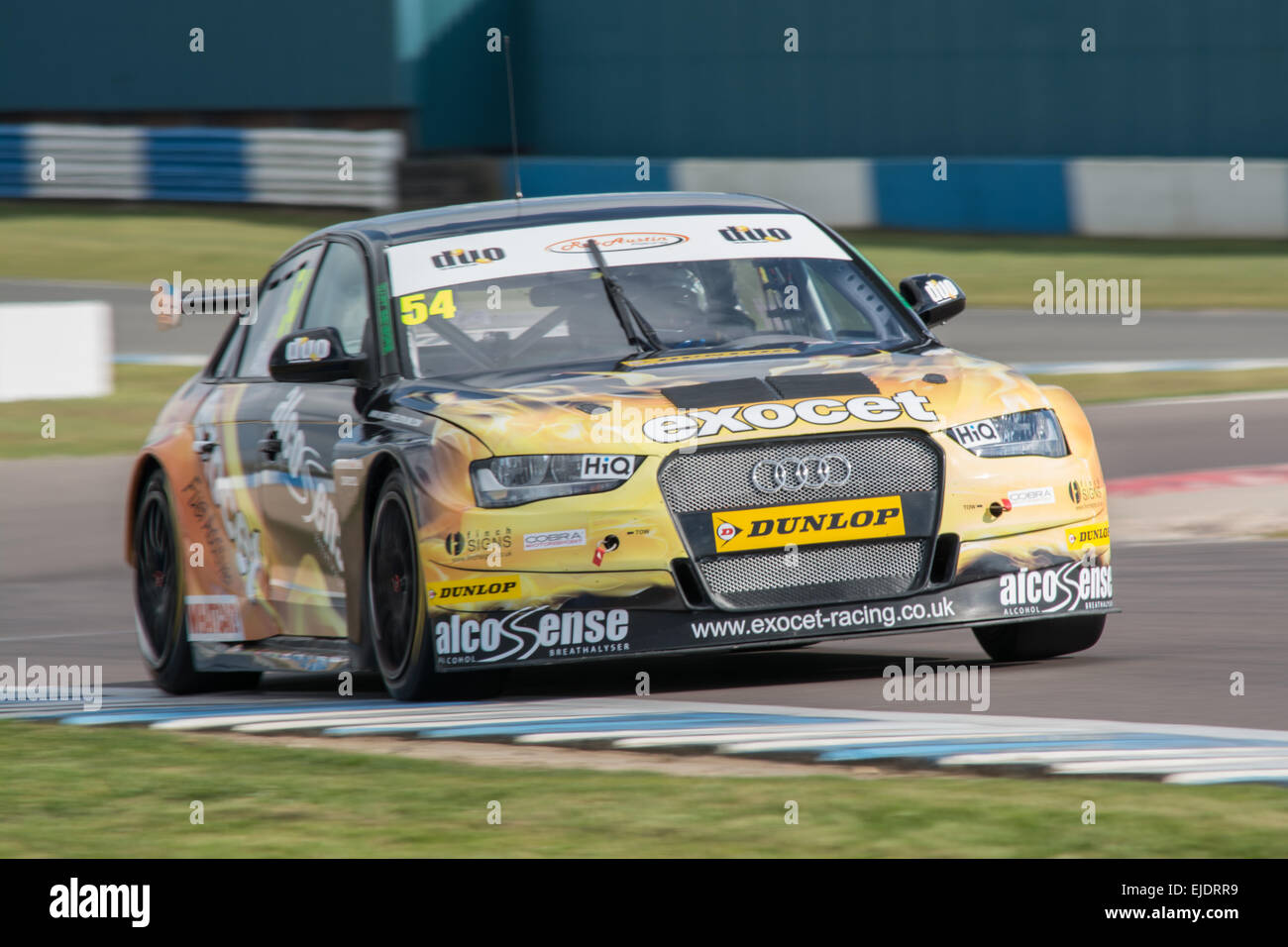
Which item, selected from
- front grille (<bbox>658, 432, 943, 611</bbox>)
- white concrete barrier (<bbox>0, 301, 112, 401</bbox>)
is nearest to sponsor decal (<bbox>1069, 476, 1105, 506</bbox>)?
front grille (<bbox>658, 432, 943, 611</bbox>)

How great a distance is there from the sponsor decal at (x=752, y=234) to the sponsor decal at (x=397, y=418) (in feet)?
4.62

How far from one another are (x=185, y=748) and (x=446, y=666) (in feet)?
2.57

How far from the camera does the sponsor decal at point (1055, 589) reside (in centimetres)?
761

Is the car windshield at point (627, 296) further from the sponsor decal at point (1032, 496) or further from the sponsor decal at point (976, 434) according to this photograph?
the sponsor decal at point (1032, 496)

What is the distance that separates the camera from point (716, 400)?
7.41 metres

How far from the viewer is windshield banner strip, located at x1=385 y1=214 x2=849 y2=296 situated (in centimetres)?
834

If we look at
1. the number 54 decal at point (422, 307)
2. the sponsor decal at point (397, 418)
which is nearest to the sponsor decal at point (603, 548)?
the sponsor decal at point (397, 418)

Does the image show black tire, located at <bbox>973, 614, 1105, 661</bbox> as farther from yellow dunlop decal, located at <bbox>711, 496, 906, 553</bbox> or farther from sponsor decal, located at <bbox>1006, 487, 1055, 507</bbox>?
yellow dunlop decal, located at <bbox>711, 496, 906, 553</bbox>

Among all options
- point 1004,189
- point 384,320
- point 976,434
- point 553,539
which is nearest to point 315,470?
point 384,320

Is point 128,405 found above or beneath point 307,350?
beneath

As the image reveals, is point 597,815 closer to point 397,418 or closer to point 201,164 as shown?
point 397,418

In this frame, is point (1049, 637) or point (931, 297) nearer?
point (1049, 637)

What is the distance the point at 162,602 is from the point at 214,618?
46 centimetres
